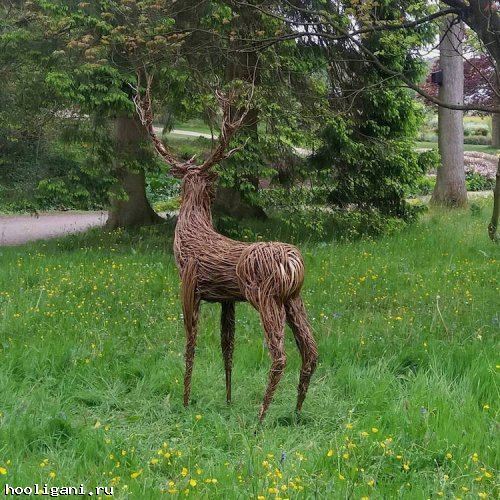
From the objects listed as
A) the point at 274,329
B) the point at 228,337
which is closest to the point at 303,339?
the point at 274,329

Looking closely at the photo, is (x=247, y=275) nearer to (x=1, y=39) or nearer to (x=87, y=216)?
(x=1, y=39)

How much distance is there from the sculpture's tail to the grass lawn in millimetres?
952

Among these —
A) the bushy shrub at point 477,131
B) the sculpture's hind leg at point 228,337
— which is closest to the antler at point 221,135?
the sculpture's hind leg at point 228,337

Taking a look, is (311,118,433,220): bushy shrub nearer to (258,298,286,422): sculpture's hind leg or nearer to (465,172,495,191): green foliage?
(258,298,286,422): sculpture's hind leg

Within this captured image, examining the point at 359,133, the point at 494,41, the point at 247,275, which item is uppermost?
the point at 494,41

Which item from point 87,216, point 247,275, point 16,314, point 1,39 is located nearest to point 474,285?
point 247,275

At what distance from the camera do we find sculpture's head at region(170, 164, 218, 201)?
16.8 feet

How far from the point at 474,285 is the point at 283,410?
4.20 metres

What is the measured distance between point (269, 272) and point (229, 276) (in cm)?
39

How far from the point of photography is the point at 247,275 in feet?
14.6

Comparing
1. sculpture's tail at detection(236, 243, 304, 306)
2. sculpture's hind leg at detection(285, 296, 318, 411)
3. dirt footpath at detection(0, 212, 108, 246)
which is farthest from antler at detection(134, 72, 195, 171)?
dirt footpath at detection(0, 212, 108, 246)

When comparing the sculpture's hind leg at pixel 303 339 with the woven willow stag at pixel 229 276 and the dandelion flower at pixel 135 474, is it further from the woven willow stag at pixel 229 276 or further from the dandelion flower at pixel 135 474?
the dandelion flower at pixel 135 474

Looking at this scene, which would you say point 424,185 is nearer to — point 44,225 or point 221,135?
point 44,225

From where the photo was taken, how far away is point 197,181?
513cm
